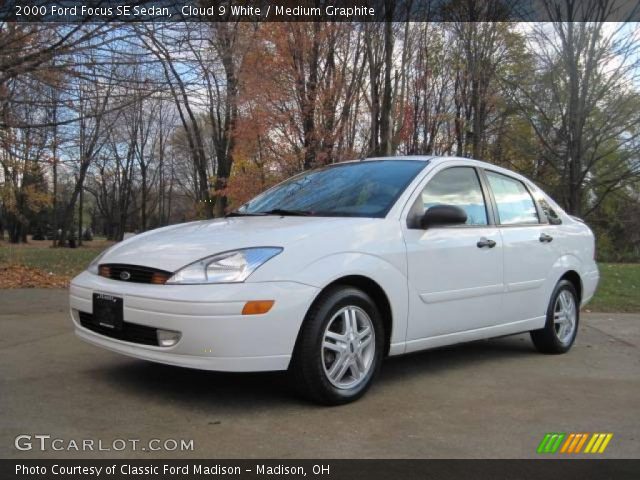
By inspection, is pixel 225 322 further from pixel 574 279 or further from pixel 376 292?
pixel 574 279

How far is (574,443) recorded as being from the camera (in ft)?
11.0

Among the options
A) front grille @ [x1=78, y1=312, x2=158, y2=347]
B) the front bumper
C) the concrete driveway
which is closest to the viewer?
the concrete driveway

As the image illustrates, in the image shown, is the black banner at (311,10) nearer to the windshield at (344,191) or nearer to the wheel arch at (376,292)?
the windshield at (344,191)

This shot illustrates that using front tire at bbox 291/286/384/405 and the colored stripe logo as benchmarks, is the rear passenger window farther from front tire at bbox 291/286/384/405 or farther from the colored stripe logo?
the colored stripe logo

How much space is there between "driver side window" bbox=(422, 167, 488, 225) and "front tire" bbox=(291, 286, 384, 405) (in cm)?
104

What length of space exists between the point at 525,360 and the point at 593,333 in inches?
74.4

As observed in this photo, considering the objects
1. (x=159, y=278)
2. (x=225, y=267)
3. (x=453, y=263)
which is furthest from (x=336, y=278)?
(x=453, y=263)

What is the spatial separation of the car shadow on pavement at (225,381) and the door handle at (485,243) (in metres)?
1.05

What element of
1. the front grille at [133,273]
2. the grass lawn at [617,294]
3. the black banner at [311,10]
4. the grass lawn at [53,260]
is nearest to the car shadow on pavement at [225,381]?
the front grille at [133,273]

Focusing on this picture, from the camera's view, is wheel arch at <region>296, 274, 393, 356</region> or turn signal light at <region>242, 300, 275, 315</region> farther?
wheel arch at <region>296, 274, 393, 356</region>

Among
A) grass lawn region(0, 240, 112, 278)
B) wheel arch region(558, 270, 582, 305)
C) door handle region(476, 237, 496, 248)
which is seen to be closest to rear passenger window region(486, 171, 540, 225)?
door handle region(476, 237, 496, 248)

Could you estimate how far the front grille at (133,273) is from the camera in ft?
11.9

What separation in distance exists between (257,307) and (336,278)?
560 mm
